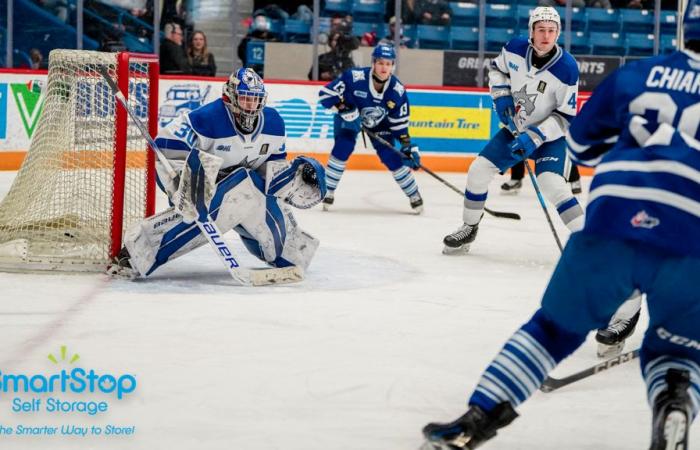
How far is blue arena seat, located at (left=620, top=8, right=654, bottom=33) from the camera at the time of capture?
9.96 metres

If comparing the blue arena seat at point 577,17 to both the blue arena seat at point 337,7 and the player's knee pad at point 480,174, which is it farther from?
the player's knee pad at point 480,174

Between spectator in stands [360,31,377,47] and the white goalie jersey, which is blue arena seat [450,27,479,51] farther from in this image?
the white goalie jersey

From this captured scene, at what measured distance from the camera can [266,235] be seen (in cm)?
449

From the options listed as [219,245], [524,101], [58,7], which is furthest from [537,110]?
[58,7]

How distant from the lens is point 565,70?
197 inches

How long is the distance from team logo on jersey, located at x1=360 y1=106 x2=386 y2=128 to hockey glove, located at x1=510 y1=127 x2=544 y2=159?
196 cm

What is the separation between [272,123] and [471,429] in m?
2.47

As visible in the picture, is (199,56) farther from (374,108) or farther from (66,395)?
(66,395)

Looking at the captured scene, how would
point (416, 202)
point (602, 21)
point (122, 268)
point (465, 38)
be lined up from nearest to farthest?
point (122, 268), point (416, 202), point (465, 38), point (602, 21)

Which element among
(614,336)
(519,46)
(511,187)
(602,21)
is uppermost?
(602,21)

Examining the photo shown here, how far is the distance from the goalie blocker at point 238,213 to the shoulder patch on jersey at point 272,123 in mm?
118

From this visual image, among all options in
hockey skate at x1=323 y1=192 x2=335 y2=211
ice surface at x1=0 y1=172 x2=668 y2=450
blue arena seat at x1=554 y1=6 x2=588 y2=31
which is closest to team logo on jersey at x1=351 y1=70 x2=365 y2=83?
hockey skate at x1=323 y1=192 x2=335 y2=211

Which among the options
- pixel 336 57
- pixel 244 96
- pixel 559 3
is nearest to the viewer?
pixel 244 96

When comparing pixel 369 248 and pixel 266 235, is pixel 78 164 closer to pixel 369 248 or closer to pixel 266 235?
pixel 266 235
